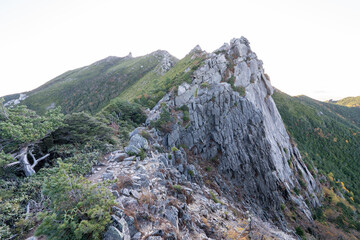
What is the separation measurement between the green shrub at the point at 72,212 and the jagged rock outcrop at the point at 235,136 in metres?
14.8

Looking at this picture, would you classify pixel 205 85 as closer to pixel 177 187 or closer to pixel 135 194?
pixel 177 187

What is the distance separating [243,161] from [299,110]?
56.9 metres

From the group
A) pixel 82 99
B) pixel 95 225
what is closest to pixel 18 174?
pixel 95 225

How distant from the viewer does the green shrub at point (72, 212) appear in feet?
16.8

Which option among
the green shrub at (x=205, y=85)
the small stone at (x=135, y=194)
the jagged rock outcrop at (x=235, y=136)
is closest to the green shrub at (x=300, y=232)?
the jagged rock outcrop at (x=235, y=136)

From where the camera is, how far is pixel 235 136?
26.0m

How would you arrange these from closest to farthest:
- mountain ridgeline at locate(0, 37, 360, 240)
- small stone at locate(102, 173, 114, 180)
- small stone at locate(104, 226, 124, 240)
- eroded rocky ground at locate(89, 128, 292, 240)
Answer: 1. small stone at locate(104, 226, 124, 240)
2. mountain ridgeline at locate(0, 37, 360, 240)
3. eroded rocky ground at locate(89, 128, 292, 240)
4. small stone at locate(102, 173, 114, 180)

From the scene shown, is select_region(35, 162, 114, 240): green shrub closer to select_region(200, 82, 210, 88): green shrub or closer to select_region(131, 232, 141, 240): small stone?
select_region(131, 232, 141, 240): small stone

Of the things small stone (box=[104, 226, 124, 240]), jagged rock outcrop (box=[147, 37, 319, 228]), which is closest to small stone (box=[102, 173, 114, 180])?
small stone (box=[104, 226, 124, 240])

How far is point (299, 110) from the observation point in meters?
64.9

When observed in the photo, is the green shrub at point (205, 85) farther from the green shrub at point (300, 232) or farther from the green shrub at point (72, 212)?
the green shrub at point (300, 232)

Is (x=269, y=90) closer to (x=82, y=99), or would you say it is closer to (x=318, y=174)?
(x=318, y=174)

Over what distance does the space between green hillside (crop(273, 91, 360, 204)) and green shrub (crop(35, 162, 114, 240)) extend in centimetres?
4860

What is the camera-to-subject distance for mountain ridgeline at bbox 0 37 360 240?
21.5 feet
